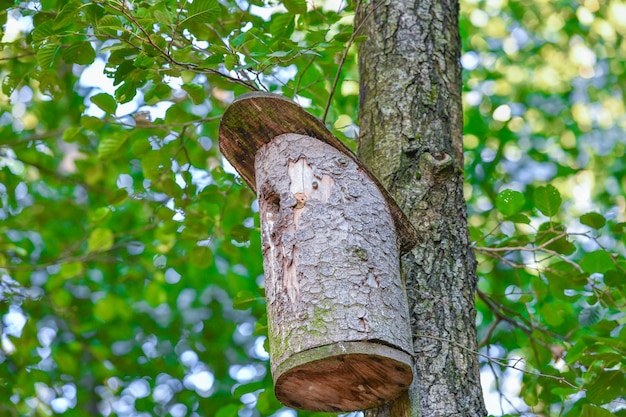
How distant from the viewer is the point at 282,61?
240cm

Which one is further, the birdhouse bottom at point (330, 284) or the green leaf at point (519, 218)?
the green leaf at point (519, 218)

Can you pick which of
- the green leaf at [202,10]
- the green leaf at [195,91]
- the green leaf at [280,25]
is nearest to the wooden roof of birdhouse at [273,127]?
the green leaf at [202,10]

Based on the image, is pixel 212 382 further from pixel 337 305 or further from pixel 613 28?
pixel 613 28

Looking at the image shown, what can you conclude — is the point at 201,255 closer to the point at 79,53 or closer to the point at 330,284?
the point at 79,53

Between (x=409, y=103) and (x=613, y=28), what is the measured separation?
5952 mm

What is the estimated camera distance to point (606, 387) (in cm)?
277

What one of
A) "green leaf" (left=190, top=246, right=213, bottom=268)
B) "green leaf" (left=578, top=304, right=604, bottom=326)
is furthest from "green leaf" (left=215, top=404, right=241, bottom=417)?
"green leaf" (left=578, top=304, right=604, bottom=326)

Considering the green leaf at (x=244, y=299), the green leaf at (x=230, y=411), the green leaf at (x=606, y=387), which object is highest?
the green leaf at (x=244, y=299)

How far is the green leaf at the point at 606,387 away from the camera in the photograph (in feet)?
9.06

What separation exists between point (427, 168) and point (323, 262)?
668mm

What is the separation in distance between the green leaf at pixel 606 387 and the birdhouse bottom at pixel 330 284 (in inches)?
44.4

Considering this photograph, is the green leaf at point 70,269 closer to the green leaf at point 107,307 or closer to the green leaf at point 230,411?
the green leaf at point 107,307

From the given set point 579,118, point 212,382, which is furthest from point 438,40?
point 579,118

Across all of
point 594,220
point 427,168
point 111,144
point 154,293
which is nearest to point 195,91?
point 111,144
